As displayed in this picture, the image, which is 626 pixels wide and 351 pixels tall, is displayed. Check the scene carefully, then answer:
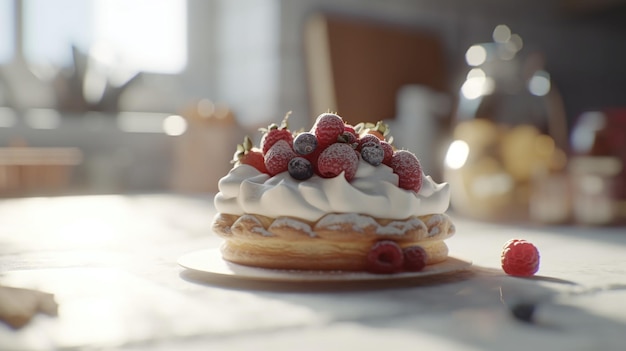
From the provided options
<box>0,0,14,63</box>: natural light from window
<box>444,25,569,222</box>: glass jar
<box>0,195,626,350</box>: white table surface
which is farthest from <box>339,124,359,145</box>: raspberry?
<box>0,0,14,63</box>: natural light from window

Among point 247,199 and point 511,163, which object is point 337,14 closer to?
point 511,163

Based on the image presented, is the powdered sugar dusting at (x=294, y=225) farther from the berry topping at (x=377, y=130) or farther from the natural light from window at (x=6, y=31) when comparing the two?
the natural light from window at (x=6, y=31)

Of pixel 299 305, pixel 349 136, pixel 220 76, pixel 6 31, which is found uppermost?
pixel 6 31

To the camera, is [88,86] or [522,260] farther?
[88,86]

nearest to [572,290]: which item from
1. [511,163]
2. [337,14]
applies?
[511,163]

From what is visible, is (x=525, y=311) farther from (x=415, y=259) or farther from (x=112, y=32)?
(x=112, y=32)

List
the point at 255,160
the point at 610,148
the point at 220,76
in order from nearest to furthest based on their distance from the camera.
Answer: the point at 255,160 → the point at 610,148 → the point at 220,76

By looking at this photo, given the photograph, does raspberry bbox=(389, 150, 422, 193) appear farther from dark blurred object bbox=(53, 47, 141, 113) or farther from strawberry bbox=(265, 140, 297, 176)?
dark blurred object bbox=(53, 47, 141, 113)

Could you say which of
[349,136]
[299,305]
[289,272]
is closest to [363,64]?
[349,136]
